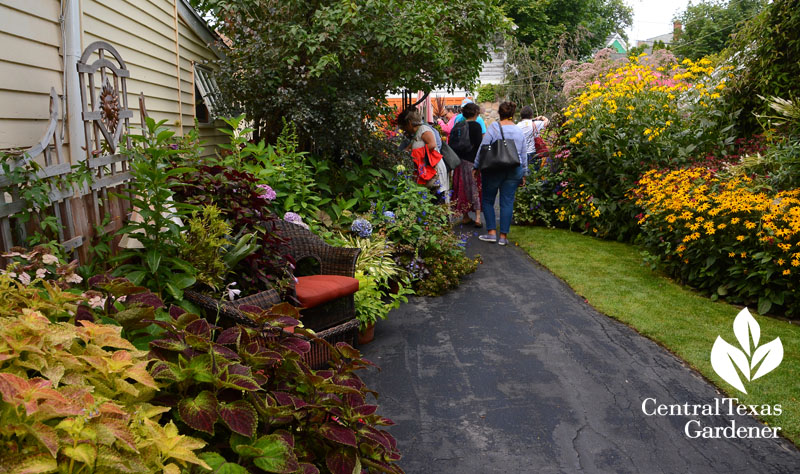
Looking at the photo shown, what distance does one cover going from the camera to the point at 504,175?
31.5ft

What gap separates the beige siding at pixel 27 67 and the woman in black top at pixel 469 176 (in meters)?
7.58

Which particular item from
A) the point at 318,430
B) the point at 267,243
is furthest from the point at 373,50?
the point at 318,430

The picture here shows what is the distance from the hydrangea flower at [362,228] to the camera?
6.38 metres

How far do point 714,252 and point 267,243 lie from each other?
490cm

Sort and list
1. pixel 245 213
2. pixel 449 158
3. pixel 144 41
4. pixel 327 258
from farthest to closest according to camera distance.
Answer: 1. pixel 449 158
2. pixel 144 41
3. pixel 327 258
4. pixel 245 213

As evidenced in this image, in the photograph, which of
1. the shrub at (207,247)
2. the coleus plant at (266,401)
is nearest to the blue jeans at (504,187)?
the shrub at (207,247)

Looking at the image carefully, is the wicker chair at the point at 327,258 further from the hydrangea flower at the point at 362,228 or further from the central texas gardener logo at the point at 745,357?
the central texas gardener logo at the point at 745,357

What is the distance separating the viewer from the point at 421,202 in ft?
24.9

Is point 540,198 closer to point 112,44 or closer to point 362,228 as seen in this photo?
point 362,228

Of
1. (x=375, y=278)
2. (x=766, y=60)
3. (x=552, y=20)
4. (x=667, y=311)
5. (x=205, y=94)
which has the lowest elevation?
(x=667, y=311)

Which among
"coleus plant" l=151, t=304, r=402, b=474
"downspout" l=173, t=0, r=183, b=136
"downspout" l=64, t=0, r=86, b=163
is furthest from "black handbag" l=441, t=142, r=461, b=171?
"coleus plant" l=151, t=304, r=402, b=474

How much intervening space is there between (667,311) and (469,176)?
18.7 feet

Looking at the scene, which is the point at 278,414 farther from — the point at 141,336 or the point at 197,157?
the point at 197,157

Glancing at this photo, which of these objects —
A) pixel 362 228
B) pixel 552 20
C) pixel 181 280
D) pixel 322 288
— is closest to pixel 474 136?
pixel 362 228
